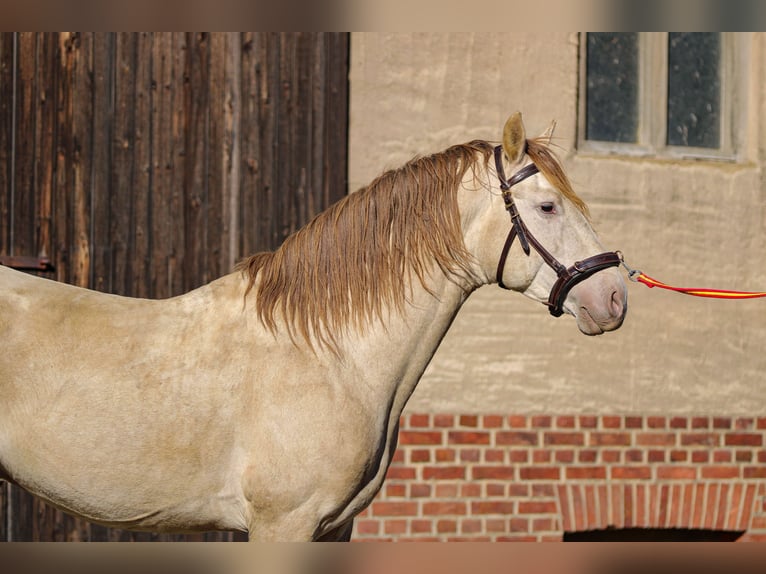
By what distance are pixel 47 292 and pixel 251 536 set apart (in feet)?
3.92

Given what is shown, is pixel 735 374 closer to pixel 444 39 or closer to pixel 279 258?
pixel 444 39

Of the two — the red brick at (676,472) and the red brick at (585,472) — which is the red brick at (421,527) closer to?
the red brick at (585,472)

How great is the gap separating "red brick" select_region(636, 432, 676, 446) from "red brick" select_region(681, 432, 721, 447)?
0.08m

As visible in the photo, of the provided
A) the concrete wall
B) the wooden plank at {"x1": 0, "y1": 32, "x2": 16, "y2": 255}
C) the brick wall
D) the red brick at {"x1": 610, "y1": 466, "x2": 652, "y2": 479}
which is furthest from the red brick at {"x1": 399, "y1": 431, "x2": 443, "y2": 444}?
the wooden plank at {"x1": 0, "y1": 32, "x2": 16, "y2": 255}

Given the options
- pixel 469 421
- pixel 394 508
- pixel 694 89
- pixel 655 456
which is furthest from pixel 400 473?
pixel 694 89

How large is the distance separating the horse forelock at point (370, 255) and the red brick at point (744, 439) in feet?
11.2

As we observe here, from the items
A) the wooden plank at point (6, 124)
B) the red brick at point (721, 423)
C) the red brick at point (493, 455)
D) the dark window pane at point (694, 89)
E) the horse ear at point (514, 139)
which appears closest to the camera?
the horse ear at point (514, 139)

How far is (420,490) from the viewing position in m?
5.57

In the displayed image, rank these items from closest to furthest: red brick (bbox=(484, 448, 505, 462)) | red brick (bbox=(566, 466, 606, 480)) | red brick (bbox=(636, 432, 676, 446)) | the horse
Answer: the horse < red brick (bbox=(484, 448, 505, 462)) < red brick (bbox=(566, 466, 606, 480)) < red brick (bbox=(636, 432, 676, 446))

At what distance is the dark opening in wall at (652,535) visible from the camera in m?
5.83

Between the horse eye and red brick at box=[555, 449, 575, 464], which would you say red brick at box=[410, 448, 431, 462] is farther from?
the horse eye

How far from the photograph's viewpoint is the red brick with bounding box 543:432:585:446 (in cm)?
575

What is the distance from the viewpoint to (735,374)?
6.08 metres

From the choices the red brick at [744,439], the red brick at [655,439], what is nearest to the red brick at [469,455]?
the red brick at [655,439]
